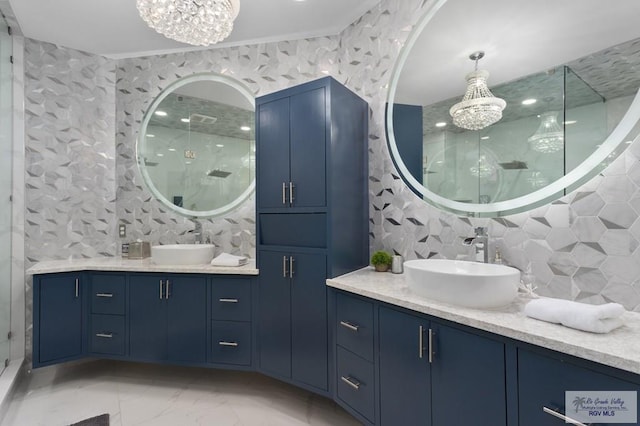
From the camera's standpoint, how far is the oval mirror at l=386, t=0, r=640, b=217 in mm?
1322

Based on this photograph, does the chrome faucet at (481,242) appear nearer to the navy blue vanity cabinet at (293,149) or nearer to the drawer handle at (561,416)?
the drawer handle at (561,416)

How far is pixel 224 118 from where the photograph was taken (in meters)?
2.92

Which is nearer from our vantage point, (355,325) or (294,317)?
(355,325)

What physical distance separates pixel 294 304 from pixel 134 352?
1434 millimetres

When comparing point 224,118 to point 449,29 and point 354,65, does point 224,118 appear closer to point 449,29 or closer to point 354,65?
point 354,65

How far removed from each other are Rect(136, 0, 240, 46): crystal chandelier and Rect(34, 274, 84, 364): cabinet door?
205 cm

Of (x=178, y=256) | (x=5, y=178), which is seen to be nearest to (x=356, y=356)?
(x=178, y=256)

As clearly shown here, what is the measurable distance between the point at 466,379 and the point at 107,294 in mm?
2614

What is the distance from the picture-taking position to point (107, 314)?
245 cm

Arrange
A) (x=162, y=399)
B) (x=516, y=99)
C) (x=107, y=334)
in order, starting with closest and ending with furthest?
(x=516, y=99), (x=162, y=399), (x=107, y=334)

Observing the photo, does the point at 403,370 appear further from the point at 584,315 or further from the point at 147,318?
the point at 147,318

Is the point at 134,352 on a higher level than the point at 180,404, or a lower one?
higher

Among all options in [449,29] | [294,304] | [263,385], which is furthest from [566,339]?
[263,385]

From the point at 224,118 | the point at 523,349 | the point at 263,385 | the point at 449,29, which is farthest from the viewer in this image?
the point at 224,118
